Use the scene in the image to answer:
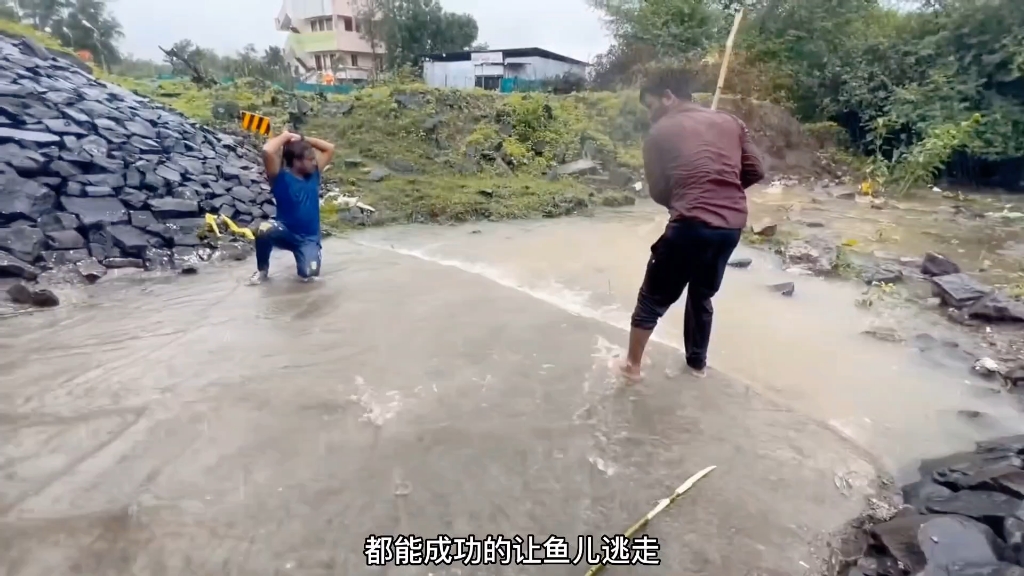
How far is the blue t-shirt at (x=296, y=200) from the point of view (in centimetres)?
551

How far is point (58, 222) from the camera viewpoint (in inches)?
245

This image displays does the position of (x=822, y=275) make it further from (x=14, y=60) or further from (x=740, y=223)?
(x=14, y=60)

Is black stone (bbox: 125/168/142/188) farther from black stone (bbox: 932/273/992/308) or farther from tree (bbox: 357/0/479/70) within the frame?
tree (bbox: 357/0/479/70)

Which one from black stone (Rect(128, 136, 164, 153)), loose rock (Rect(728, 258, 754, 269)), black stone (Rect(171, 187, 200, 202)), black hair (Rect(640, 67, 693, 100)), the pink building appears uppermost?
the pink building

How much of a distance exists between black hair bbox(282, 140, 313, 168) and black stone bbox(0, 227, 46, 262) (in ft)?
8.06

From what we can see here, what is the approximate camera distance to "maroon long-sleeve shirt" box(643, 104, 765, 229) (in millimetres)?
3355

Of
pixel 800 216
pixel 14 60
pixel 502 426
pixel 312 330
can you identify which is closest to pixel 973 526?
pixel 502 426

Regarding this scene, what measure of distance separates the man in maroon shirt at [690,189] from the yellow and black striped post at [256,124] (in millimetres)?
9181

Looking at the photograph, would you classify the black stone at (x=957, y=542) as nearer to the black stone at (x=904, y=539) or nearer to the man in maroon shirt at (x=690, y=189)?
the black stone at (x=904, y=539)

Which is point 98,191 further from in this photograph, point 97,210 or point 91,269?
point 91,269

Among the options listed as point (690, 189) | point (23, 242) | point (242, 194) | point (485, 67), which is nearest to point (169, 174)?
point (242, 194)

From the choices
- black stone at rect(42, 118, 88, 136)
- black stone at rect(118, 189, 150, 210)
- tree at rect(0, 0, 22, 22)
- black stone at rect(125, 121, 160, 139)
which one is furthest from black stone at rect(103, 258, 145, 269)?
tree at rect(0, 0, 22, 22)

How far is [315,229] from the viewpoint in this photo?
583 cm

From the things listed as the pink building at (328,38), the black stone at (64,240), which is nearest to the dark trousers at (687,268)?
the black stone at (64,240)
